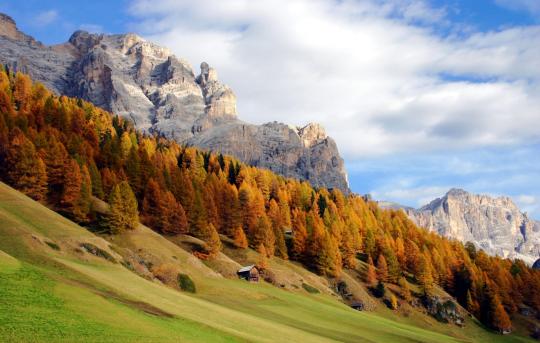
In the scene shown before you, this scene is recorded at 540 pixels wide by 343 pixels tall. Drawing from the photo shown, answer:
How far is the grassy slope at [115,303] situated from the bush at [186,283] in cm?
166

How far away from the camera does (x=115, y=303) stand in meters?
40.5

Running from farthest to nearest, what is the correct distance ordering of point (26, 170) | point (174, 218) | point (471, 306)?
point (471, 306) < point (174, 218) < point (26, 170)

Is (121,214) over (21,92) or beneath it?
beneath

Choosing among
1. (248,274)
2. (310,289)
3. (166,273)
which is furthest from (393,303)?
(166,273)

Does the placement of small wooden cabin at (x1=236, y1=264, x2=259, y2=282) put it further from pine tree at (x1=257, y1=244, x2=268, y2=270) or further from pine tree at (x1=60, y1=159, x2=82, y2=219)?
pine tree at (x1=60, y1=159, x2=82, y2=219)

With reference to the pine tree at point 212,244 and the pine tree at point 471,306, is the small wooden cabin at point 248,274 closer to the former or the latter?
the pine tree at point 212,244

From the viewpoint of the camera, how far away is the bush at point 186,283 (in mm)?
72438

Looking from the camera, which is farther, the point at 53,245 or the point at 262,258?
the point at 262,258

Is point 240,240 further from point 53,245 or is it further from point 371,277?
point 53,245

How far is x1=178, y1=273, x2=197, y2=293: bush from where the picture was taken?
238ft

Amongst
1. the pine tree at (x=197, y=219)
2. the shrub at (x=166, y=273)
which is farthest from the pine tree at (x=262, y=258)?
the shrub at (x=166, y=273)

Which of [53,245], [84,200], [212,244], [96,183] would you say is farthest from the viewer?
[96,183]

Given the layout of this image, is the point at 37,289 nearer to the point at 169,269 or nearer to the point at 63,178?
the point at 169,269

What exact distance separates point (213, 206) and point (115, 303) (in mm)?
84037
